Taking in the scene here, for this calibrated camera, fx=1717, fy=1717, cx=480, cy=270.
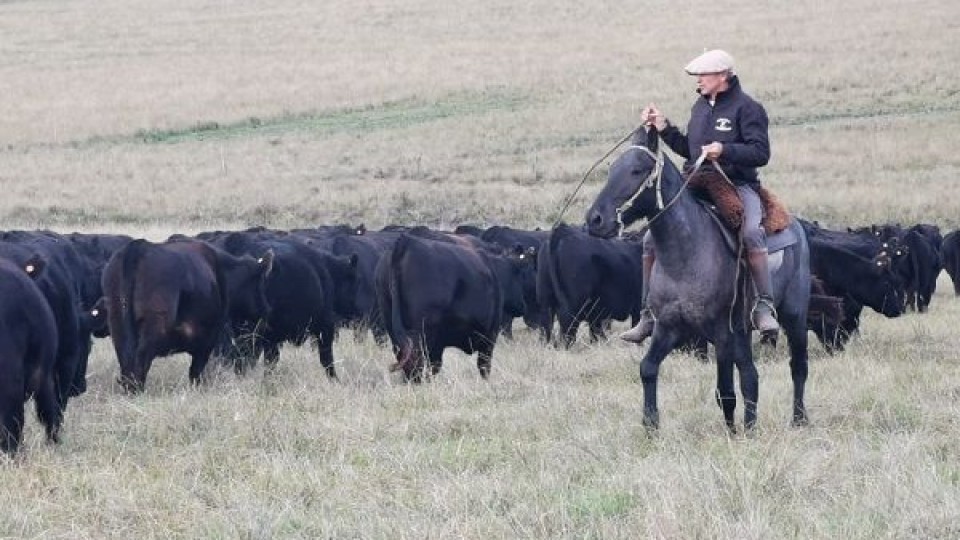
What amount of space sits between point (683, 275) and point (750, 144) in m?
0.88

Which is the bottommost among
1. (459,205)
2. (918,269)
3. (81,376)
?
(459,205)

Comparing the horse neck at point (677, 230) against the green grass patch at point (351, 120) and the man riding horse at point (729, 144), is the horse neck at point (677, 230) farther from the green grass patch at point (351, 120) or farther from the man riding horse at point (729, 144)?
the green grass patch at point (351, 120)

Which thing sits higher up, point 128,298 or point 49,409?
point 49,409

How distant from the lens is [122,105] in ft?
176

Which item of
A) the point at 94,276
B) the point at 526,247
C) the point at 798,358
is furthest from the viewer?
the point at 526,247

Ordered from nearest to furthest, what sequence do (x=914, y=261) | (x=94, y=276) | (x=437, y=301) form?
(x=437, y=301) → (x=94, y=276) → (x=914, y=261)

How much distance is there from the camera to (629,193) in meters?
9.46

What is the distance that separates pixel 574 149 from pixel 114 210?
11.8 m

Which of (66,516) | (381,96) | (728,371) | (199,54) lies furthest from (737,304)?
(199,54)

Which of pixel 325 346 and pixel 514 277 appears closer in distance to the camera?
pixel 325 346

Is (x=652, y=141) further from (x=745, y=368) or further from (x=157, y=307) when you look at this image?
(x=157, y=307)

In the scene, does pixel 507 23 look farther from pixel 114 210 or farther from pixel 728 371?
pixel 728 371

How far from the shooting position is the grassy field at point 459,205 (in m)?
7.41

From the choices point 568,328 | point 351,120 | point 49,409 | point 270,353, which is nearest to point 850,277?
point 568,328
